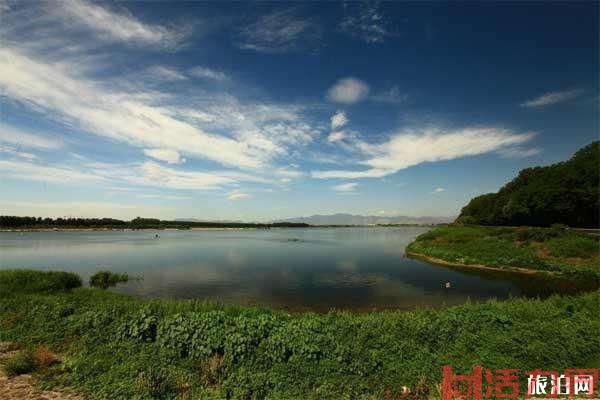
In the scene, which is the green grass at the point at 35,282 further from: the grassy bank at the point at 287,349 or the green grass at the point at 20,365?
the green grass at the point at 20,365

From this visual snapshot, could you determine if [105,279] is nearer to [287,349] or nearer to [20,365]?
[20,365]

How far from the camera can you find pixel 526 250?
46.5 m

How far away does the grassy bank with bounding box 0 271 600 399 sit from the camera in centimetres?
1108

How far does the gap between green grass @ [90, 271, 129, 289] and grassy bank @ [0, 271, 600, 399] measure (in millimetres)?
17028

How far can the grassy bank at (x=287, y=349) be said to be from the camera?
36.3 feet

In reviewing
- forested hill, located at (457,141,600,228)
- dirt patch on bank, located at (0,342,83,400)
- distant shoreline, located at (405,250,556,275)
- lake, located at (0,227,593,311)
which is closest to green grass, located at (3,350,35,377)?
dirt patch on bank, located at (0,342,83,400)

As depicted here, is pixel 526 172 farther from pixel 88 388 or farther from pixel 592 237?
pixel 88 388

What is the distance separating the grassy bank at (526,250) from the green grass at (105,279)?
51277mm

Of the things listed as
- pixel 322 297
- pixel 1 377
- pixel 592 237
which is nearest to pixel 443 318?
pixel 322 297

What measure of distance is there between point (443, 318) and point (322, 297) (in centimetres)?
1516

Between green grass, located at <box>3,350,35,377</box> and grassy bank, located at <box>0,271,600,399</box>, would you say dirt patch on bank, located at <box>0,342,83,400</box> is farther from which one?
grassy bank, located at <box>0,271,600,399</box>

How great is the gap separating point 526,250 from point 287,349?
164 ft

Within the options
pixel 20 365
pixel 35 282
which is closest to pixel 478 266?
pixel 20 365

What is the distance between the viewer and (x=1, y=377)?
11.4m
